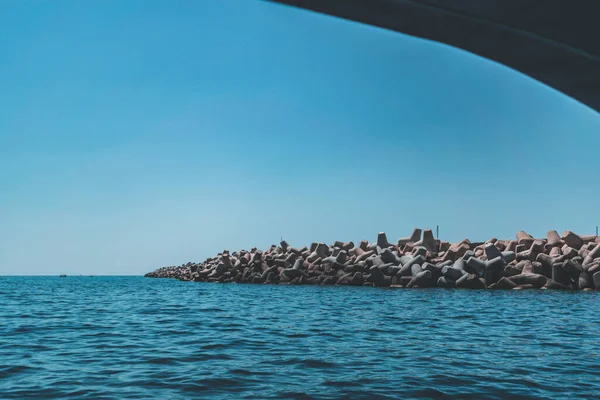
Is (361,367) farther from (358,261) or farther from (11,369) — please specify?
(358,261)

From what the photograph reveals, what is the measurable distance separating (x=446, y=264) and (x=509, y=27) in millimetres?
22066

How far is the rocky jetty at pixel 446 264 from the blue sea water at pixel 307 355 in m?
8.89

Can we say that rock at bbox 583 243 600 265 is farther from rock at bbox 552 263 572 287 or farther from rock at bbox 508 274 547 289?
rock at bbox 508 274 547 289

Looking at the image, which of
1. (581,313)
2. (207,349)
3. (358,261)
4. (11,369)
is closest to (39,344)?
(11,369)

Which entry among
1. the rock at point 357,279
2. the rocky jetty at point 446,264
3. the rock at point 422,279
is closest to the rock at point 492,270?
the rocky jetty at point 446,264

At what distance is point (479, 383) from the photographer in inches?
219

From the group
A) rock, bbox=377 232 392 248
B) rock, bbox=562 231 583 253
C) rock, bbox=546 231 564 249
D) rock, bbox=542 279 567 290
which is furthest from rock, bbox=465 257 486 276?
rock, bbox=377 232 392 248

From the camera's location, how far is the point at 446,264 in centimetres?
2270

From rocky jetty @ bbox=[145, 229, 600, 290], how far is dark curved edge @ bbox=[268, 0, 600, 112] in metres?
20.6

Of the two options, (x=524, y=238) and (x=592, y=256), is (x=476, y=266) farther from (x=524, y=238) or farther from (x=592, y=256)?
(x=592, y=256)

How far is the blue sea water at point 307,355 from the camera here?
210 inches

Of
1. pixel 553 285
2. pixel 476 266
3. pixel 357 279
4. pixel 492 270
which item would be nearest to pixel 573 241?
pixel 553 285

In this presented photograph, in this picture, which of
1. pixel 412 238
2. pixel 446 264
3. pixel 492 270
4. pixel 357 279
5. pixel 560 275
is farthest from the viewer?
pixel 412 238

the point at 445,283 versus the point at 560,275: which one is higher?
the point at 560,275
